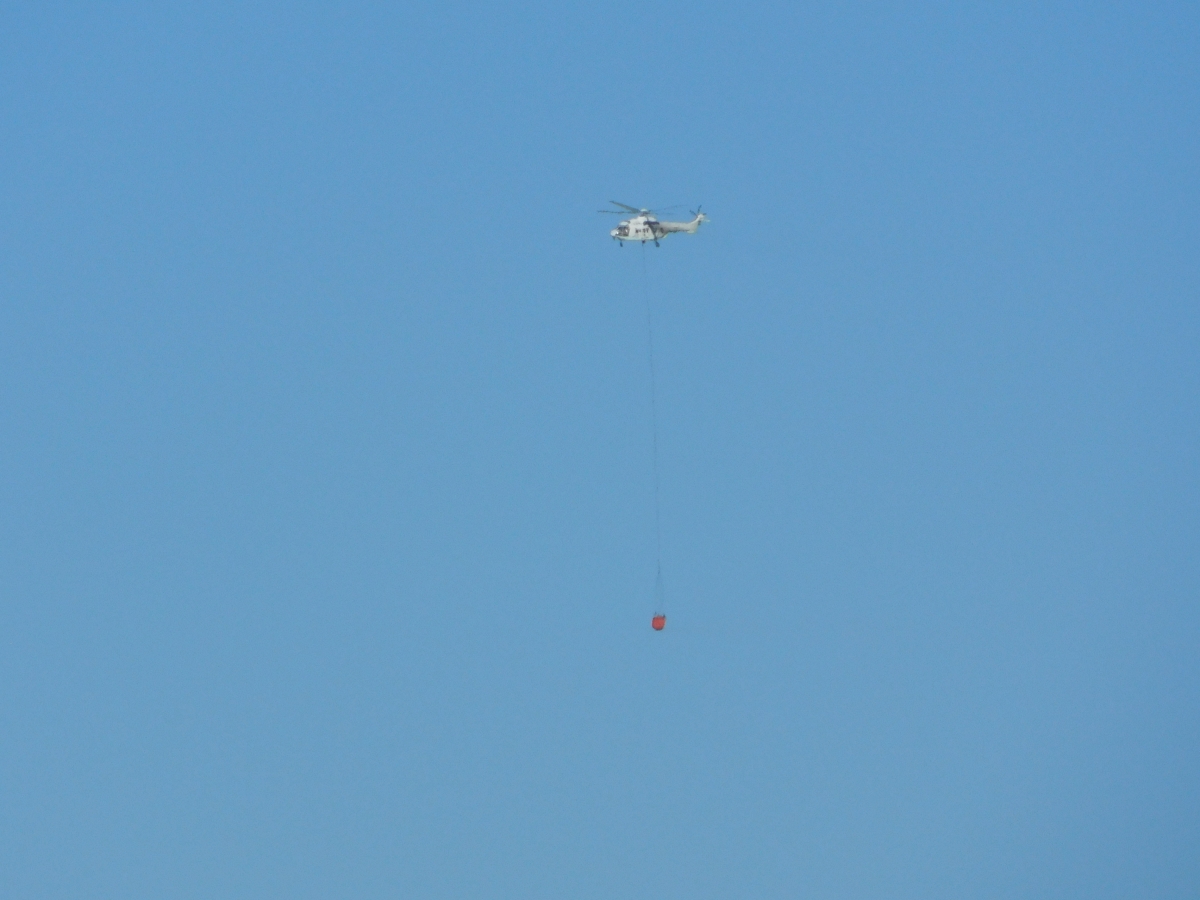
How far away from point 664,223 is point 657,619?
1009 cm

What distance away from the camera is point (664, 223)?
27.4 meters

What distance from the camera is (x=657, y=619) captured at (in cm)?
2669

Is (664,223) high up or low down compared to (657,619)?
up
